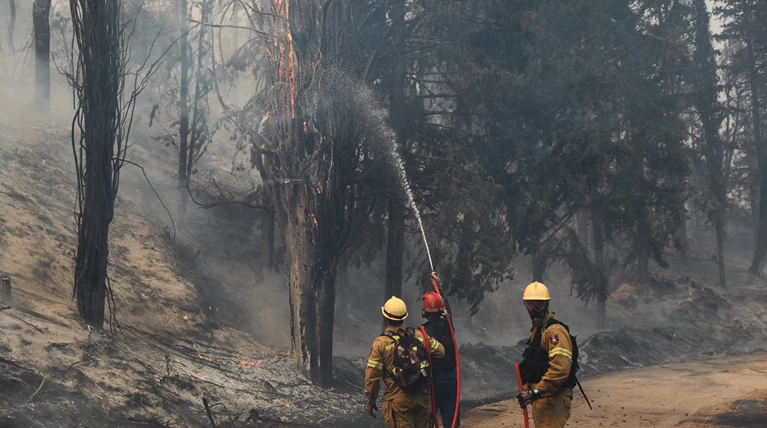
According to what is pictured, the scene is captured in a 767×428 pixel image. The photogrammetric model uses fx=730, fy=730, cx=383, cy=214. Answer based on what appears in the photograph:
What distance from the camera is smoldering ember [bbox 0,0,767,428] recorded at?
9258 mm

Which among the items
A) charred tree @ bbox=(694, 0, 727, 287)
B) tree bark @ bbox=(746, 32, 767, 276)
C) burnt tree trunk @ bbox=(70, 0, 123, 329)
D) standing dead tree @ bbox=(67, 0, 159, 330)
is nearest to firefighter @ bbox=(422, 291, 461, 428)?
standing dead tree @ bbox=(67, 0, 159, 330)

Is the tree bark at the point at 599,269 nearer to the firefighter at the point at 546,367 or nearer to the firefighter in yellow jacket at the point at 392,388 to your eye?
the firefighter in yellow jacket at the point at 392,388

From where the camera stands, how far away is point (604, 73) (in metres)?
21.0

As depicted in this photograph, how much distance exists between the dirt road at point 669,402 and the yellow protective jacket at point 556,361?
5502 millimetres

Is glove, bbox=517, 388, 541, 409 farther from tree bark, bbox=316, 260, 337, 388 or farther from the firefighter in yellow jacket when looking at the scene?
tree bark, bbox=316, 260, 337, 388

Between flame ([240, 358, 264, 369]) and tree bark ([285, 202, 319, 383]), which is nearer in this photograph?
flame ([240, 358, 264, 369])

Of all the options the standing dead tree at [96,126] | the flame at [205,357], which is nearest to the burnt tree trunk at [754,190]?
the flame at [205,357]

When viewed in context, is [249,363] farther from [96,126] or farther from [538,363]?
[538,363]

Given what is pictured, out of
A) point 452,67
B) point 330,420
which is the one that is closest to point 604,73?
point 452,67

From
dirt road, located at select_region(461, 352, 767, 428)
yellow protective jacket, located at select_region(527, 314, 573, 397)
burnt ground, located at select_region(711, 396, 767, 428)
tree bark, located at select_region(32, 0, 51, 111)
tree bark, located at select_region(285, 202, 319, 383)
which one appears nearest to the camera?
yellow protective jacket, located at select_region(527, 314, 573, 397)

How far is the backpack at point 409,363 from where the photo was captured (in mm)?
6871

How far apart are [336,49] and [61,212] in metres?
7.82

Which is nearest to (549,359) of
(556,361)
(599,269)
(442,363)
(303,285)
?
(556,361)

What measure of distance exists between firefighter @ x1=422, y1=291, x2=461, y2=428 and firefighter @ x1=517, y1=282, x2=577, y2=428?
161 centimetres
